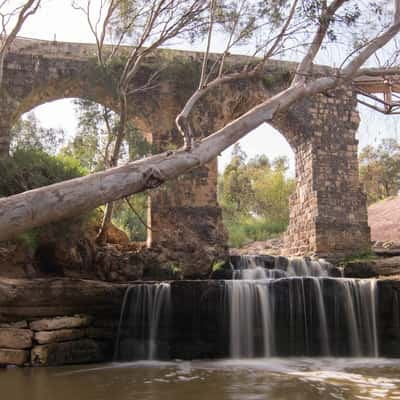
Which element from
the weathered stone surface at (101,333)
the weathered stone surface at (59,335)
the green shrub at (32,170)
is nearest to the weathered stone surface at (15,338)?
the weathered stone surface at (59,335)

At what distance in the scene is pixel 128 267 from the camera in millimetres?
9969

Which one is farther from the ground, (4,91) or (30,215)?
(4,91)

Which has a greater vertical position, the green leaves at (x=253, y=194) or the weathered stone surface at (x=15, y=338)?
the green leaves at (x=253, y=194)

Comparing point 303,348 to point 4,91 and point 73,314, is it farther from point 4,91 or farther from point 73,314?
point 4,91

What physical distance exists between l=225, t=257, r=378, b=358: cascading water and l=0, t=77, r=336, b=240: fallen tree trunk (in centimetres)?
420

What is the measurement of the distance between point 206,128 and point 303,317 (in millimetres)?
6174

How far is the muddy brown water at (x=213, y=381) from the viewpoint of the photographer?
219 inches

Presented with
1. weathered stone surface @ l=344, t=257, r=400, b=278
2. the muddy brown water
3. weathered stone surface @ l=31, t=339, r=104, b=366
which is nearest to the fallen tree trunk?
the muddy brown water

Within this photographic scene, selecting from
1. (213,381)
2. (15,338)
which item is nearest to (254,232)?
(15,338)

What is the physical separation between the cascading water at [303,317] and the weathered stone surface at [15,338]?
3.24 m

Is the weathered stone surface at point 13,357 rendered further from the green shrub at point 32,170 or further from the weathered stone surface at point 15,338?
the green shrub at point 32,170

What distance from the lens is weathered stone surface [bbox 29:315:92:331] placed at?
7848 millimetres

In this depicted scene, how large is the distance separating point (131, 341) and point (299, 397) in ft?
12.2

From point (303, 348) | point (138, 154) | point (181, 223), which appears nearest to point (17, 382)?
point (303, 348)
